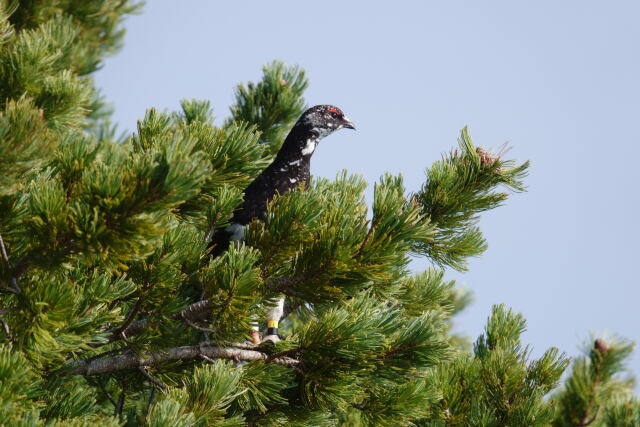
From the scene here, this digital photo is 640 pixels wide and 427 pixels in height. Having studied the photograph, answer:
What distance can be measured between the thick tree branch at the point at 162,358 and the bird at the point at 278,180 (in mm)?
332

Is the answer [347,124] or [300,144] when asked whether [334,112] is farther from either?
[300,144]

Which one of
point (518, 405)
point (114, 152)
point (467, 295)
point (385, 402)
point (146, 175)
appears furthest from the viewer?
point (467, 295)

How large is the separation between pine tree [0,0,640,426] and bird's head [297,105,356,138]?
118 cm

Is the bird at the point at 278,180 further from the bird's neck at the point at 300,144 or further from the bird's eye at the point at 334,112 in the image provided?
the bird's eye at the point at 334,112

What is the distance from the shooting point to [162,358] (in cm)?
363

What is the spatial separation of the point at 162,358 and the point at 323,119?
2.40 meters

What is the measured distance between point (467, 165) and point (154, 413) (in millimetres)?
1916

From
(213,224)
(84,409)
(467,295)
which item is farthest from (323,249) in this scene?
(467,295)

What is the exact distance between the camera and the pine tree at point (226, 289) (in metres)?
2.58

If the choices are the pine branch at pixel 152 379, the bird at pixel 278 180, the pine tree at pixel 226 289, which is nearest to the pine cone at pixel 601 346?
the pine tree at pixel 226 289

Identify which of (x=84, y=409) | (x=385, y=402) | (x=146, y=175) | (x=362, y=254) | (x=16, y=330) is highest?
(x=362, y=254)

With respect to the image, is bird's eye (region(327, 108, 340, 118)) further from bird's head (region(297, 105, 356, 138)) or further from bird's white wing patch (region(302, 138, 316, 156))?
bird's white wing patch (region(302, 138, 316, 156))

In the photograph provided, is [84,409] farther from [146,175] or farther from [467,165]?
[467,165]

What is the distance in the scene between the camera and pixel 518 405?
4.01m
